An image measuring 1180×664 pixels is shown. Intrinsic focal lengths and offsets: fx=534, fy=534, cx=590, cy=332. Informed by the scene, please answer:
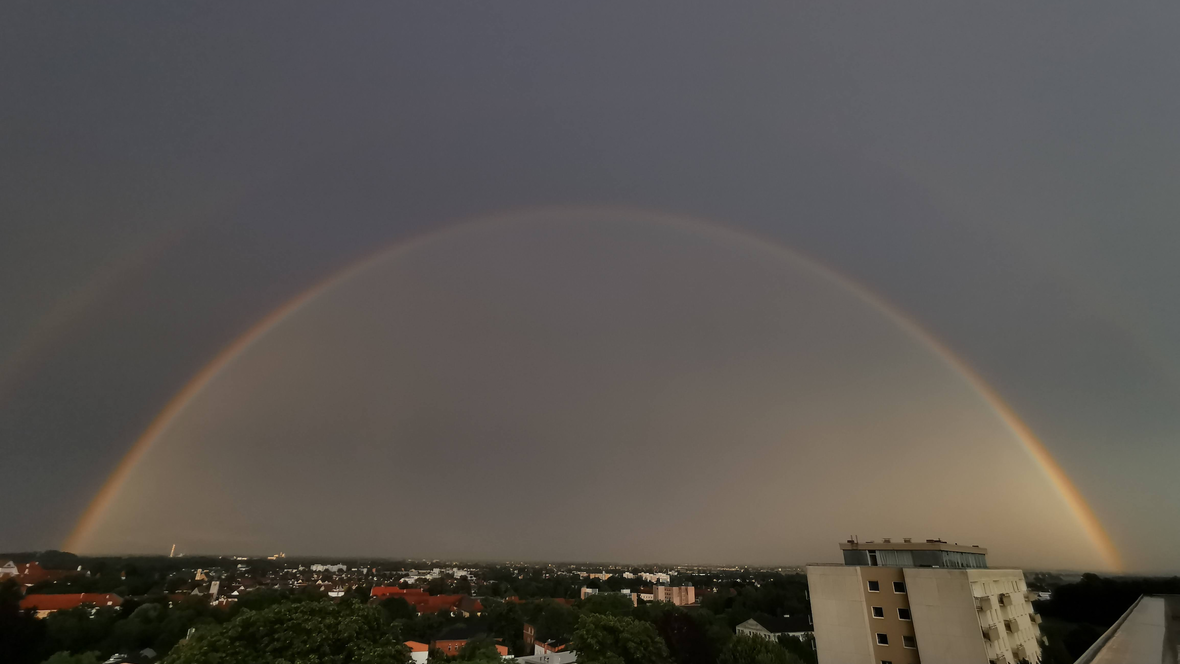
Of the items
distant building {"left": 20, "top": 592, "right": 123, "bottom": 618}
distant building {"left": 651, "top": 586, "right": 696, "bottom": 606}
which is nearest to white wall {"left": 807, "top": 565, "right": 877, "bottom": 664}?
distant building {"left": 20, "top": 592, "right": 123, "bottom": 618}

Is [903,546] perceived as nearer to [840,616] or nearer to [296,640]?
[840,616]

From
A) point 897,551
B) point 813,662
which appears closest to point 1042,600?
point 813,662

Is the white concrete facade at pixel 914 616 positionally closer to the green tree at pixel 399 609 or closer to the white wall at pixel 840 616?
the white wall at pixel 840 616

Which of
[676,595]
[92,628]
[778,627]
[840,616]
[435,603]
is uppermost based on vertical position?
[840,616]

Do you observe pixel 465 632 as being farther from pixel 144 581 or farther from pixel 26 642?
pixel 144 581

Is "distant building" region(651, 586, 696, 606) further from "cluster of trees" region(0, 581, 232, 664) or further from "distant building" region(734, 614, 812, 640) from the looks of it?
"cluster of trees" region(0, 581, 232, 664)

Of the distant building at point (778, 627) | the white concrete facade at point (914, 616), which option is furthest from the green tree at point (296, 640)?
the distant building at point (778, 627)

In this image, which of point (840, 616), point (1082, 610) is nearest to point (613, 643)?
point (840, 616)
